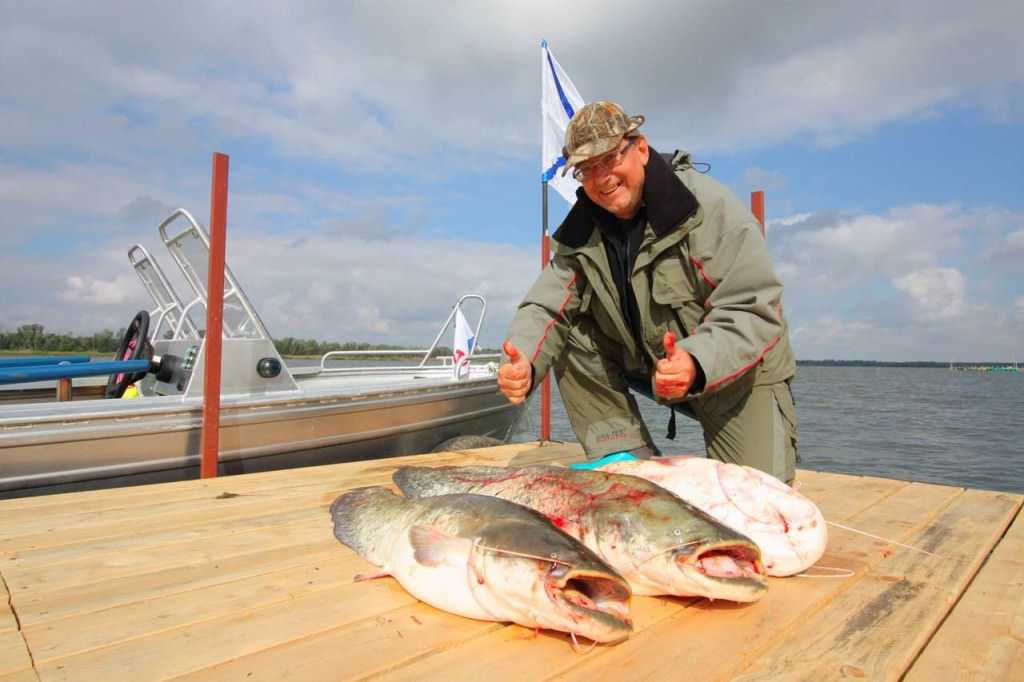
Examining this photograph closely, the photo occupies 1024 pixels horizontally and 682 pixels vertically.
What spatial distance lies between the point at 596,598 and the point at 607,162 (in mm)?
2163

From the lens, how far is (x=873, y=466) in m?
12.4

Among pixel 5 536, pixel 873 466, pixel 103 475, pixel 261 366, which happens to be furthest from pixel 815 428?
pixel 5 536

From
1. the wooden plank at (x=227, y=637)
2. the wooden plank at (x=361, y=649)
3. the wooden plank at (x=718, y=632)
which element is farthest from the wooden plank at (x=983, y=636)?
the wooden plank at (x=227, y=637)

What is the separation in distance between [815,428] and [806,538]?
713 inches

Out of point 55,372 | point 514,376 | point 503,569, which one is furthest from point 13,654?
point 55,372

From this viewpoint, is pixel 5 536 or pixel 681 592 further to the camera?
pixel 5 536

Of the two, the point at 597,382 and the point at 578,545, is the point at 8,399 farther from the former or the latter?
the point at 578,545

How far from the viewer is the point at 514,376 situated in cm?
323

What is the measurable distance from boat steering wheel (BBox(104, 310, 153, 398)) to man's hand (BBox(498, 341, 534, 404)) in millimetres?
5271

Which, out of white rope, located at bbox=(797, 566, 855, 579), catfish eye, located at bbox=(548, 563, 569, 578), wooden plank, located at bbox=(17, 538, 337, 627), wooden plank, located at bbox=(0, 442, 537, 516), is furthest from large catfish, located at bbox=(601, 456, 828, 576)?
wooden plank, located at bbox=(0, 442, 537, 516)

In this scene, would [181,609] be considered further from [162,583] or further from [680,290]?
[680,290]

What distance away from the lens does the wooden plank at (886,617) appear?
1621 millimetres

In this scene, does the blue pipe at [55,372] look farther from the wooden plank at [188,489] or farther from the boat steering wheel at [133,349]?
the wooden plank at [188,489]

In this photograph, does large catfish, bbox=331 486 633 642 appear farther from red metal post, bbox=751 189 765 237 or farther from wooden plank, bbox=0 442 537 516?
red metal post, bbox=751 189 765 237
